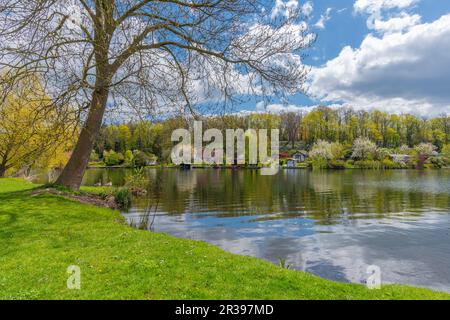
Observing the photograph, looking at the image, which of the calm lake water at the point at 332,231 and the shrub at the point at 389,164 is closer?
the calm lake water at the point at 332,231

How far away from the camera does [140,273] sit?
624 cm

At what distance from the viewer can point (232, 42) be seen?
12742 millimetres

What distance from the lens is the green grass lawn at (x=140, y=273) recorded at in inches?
213

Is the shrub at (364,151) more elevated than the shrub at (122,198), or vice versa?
the shrub at (364,151)

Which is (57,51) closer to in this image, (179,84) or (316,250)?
(179,84)

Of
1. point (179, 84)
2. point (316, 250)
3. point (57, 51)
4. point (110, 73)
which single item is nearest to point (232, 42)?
point (179, 84)

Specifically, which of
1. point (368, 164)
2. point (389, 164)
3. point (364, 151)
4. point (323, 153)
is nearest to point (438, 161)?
point (389, 164)

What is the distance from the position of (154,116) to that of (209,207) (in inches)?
427

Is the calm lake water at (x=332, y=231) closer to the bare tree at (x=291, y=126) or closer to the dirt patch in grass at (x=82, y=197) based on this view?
the dirt patch in grass at (x=82, y=197)

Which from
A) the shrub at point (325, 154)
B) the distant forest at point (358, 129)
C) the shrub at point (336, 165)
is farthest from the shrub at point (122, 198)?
the distant forest at point (358, 129)

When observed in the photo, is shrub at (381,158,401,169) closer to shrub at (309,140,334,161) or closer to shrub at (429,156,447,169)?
shrub at (429,156,447,169)

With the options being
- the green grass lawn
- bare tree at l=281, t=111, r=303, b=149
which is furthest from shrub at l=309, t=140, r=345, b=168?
the green grass lawn

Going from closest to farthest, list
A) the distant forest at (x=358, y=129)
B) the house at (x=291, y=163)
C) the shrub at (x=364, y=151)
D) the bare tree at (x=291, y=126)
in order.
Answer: the shrub at (x=364, y=151), the house at (x=291, y=163), the distant forest at (x=358, y=129), the bare tree at (x=291, y=126)
